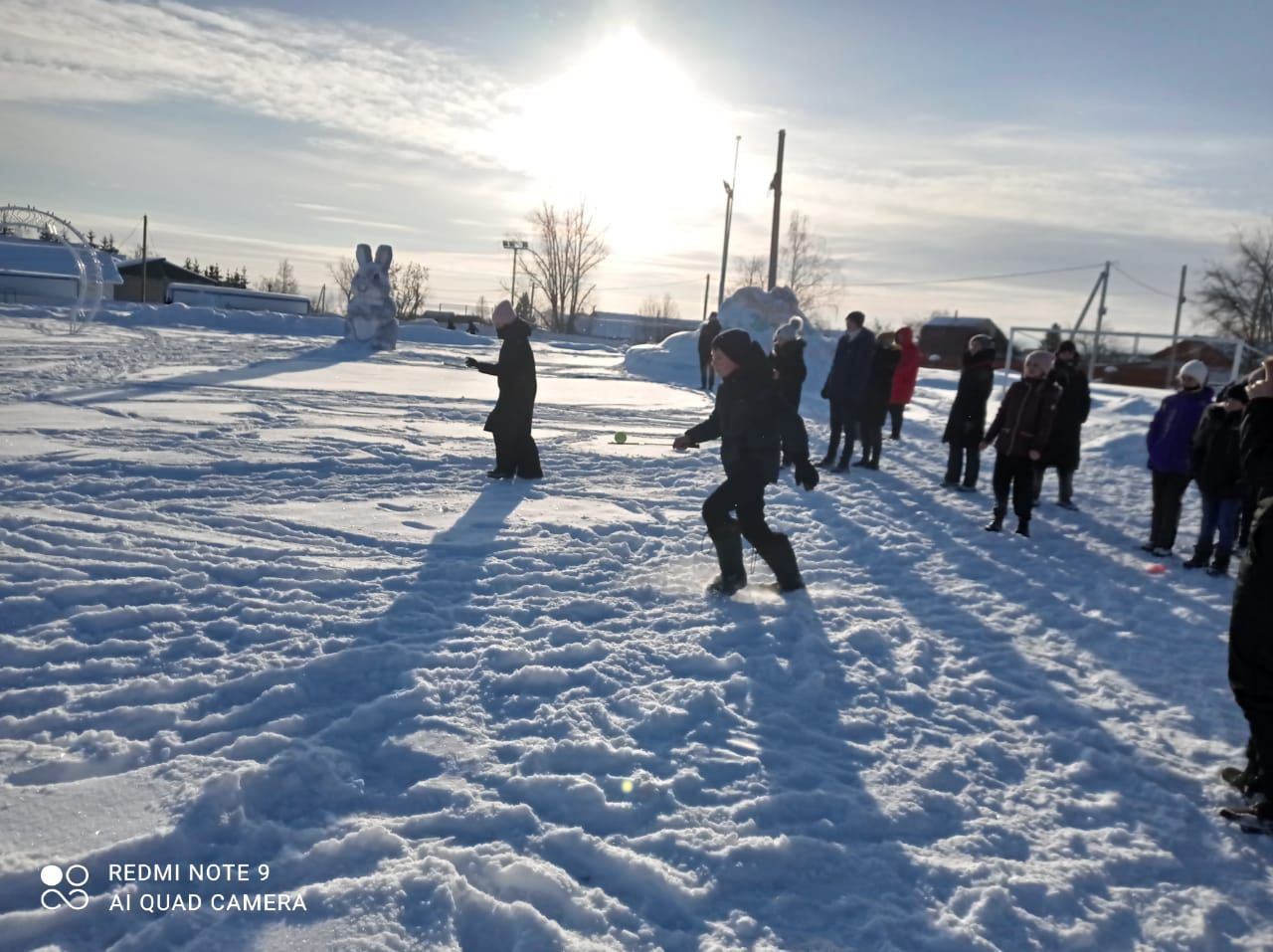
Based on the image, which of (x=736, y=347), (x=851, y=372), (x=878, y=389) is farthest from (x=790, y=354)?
(x=736, y=347)

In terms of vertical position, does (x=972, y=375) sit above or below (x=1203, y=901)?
above

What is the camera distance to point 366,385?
17016 millimetres

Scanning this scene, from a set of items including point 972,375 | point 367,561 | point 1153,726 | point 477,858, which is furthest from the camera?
point 972,375

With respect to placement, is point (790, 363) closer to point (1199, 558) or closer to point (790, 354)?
point (790, 354)

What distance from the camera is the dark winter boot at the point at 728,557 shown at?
5.38 meters

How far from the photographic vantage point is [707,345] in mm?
19188

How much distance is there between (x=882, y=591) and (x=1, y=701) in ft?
16.3

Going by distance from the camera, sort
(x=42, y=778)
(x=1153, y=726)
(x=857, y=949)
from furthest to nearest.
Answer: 1. (x=1153, y=726)
2. (x=42, y=778)
3. (x=857, y=949)

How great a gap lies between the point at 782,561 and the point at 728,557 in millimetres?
350

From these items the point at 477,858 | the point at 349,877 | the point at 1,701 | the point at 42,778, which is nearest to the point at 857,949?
the point at 477,858

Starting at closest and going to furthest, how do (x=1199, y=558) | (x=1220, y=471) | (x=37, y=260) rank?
1. (x=1220, y=471)
2. (x=1199, y=558)
3. (x=37, y=260)

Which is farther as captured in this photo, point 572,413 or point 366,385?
point 366,385

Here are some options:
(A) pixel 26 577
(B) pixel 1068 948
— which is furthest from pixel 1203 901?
(A) pixel 26 577

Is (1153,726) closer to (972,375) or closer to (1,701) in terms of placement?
(1,701)
